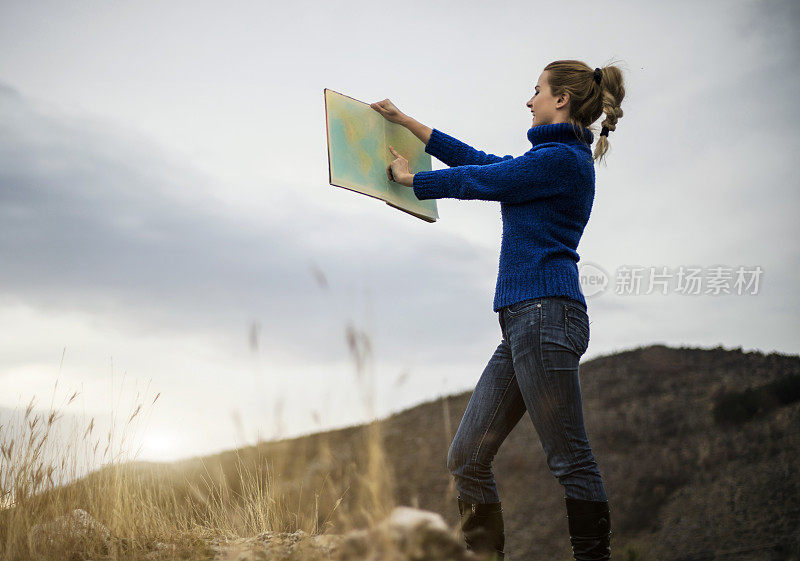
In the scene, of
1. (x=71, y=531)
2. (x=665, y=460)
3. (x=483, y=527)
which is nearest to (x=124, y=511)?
(x=71, y=531)

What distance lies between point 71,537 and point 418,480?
31.6 ft

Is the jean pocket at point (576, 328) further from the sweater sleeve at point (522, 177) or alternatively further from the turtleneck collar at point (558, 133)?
the turtleneck collar at point (558, 133)

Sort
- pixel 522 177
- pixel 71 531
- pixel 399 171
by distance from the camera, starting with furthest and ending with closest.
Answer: pixel 71 531 → pixel 399 171 → pixel 522 177

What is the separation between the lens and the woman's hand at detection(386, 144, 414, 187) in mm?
2604

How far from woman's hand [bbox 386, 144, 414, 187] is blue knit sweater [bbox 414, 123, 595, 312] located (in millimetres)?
188

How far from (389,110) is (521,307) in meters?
1.17

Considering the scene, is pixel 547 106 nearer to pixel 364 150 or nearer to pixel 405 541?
pixel 364 150

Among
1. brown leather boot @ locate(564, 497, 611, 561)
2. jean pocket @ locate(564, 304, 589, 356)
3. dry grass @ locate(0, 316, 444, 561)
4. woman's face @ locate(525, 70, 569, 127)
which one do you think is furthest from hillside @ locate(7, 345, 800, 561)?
woman's face @ locate(525, 70, 569, 127)

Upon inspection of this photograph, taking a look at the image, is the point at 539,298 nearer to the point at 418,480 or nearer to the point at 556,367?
the point at 556,367

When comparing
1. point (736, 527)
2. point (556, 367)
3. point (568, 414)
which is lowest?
point (736, 527)

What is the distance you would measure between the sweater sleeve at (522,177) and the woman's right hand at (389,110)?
2.08 ft

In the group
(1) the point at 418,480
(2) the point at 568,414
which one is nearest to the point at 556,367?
(2) the point at 568,414

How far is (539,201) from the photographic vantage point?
2.31 meters

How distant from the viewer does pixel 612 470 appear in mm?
10680
